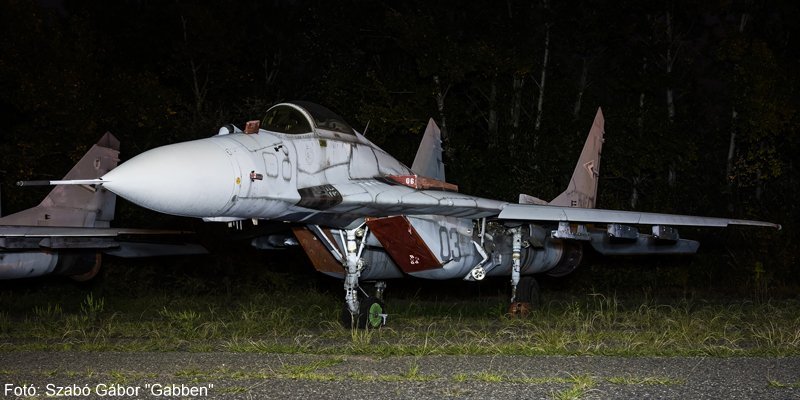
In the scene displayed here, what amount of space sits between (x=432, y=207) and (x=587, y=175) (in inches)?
206

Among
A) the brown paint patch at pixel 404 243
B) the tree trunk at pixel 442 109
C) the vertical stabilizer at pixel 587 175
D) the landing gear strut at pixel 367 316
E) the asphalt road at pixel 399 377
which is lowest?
the landing gear strut at pixel 367 316

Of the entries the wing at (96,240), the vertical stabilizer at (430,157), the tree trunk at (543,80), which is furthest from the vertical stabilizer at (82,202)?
the tree trunk at (543,80)

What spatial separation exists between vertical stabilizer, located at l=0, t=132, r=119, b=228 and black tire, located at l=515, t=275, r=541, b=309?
23.4 ft

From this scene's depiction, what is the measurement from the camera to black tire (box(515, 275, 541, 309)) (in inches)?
483

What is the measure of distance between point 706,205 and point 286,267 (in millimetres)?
11264

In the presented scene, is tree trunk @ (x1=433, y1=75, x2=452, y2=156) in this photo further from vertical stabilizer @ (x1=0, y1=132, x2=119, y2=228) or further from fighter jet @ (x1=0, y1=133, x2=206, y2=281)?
vertical stabilizer @ (x1=0, y1=132, x2=119, y2=228)

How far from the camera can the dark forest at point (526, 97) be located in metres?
19.8

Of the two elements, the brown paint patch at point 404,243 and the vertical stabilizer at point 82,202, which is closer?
the brown paint patch at point 404,243

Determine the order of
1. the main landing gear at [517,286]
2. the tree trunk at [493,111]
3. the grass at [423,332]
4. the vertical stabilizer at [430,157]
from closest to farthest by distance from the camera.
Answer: the grass at [423,332]
the main landing gear at [517,286]
the vertical stabilizer at [430,157]
the tree trunk at [493,111]

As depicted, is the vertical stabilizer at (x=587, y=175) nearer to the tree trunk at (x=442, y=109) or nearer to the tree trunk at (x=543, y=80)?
the tree trunk at (x=543, y=80)

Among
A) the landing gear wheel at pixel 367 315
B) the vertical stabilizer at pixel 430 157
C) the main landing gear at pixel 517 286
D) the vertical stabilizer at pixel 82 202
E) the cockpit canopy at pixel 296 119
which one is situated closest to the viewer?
the cockpit canopy at pixel 296 119

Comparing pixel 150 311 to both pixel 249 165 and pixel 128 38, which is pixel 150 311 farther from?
pixel 128 38

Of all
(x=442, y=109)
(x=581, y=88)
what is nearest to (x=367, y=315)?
(x=442, y=109)

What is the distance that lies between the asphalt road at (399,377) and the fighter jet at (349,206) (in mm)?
1660
